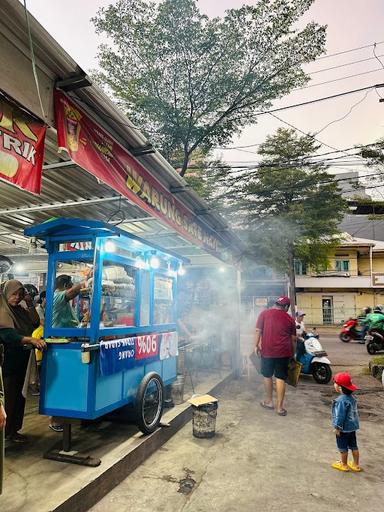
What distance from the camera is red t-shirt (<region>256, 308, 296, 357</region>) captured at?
6.62 metres

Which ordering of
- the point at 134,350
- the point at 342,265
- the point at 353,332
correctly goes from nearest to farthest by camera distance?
the point at 134,350 < the point at 353,332 < the point at 342,265

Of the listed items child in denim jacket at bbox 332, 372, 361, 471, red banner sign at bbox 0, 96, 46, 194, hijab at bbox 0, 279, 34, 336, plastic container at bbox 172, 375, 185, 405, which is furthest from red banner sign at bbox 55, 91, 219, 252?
child in denim jacket at bbox 332, 372, 361, 471

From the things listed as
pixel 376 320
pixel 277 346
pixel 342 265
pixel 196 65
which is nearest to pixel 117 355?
pixel 277 346

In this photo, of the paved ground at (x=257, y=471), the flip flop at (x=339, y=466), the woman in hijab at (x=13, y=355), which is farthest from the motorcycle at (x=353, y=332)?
the woman in hijab at (x=13, y=355)

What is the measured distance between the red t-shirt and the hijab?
4.20 metres

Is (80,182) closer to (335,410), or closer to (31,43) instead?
(31,43)

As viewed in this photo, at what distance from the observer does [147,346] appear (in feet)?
17.2

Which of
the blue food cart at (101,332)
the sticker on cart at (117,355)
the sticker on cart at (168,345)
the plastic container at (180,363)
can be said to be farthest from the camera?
Answer: the plastic container at (180,363)

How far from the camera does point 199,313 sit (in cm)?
1080

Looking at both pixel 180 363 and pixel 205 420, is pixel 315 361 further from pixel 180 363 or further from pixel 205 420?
pixel 205 420

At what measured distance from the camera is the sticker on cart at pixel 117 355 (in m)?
4.11

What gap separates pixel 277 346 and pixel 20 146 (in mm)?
5435

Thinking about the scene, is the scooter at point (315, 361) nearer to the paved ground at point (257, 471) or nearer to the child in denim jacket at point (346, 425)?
the paved ground at point (257, 471)

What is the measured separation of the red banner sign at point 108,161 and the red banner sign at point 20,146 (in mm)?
222
